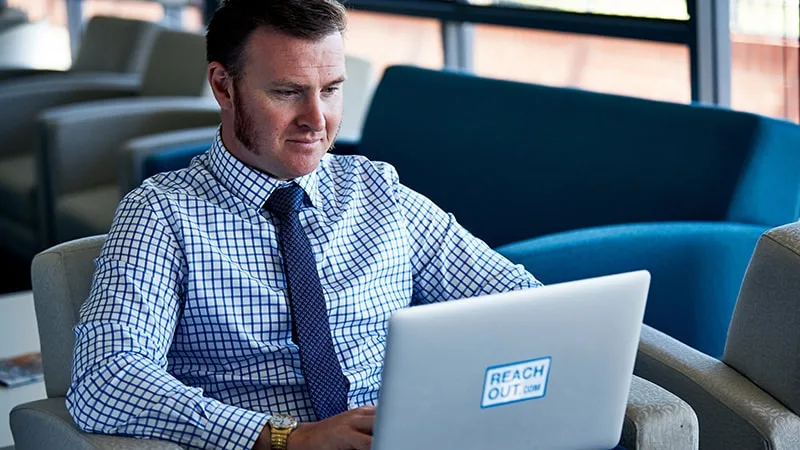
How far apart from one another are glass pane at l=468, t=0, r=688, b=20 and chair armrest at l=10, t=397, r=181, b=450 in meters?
2.54

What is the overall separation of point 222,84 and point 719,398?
3.43 ft

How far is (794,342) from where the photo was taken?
210 cm

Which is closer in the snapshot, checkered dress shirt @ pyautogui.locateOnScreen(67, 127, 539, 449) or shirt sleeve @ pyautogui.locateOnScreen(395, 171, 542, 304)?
checkered dress shirt @ pyautogui.locateOnScreen(67, 127, 539, 449)

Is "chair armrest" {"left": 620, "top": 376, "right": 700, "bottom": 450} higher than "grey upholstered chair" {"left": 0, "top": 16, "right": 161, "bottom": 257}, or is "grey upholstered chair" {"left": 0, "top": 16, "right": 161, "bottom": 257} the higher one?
"chair armrest" {"left": 620, "top": 376, "right": 700, "bottom": 450}

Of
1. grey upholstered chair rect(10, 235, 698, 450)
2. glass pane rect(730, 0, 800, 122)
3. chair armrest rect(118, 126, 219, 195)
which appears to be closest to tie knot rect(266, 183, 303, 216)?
grey upholstered chair rect(10, 235, 698, 450)

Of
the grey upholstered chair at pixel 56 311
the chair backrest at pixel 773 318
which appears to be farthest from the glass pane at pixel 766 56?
the grey upholstered chair at pixel 56 311

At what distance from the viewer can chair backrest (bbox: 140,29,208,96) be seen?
5109 mm

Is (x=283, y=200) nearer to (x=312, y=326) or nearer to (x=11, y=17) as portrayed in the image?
(x=312, y=326)

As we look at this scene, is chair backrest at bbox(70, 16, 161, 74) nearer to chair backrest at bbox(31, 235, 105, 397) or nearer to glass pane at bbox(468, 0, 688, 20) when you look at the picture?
glass pane at bbox(468, 0, 688, 20)

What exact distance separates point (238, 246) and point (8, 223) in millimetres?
3295

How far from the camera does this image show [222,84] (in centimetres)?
211

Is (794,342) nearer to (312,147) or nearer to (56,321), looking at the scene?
(312,147)

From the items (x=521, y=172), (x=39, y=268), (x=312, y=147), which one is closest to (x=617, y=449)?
(x=312, y=147)

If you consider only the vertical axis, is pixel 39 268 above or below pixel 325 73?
below
